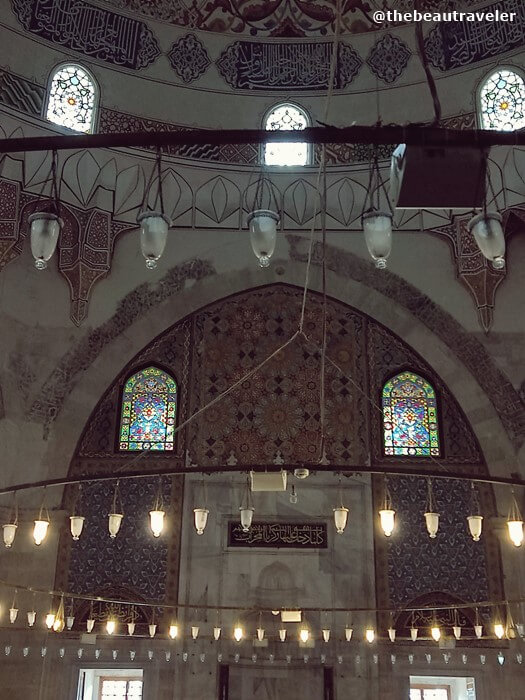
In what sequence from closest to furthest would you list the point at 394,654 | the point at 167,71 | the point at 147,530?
1. the point at 394,654
2. the point at 147,530
3. the point at 167,71

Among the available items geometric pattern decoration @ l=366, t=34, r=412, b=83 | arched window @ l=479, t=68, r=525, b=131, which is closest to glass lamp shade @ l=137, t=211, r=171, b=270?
arched window @ l=479, t=68, r=525, b=131

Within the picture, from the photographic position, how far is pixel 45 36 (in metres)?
10.9

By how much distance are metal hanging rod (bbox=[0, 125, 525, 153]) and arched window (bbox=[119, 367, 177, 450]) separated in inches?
314

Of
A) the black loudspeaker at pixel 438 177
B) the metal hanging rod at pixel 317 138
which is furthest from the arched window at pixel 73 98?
the black loudspeaker at pixel 438 177

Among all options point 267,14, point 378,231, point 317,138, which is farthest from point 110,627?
point 267,14

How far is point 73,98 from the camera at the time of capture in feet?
36.6

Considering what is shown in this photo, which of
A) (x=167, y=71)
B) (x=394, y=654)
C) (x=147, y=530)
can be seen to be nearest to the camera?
(x=394, y=654)

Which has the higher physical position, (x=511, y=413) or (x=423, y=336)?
(x=423, y=336)

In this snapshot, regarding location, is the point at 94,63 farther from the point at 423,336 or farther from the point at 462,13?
the point at 423,336

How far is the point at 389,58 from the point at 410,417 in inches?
208

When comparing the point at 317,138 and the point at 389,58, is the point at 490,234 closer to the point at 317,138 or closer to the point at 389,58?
the point at 317,138

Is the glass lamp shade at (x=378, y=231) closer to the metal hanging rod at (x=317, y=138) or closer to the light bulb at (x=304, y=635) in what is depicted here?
the metal hanging rod at (x=317, y=138)

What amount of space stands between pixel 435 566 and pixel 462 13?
25.4 feet

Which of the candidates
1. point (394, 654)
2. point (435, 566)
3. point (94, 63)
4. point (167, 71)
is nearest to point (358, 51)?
point (167, 71)
